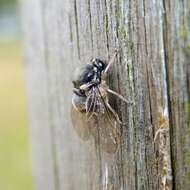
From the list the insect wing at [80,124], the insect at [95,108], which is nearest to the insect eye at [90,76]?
the insect at [95,108]

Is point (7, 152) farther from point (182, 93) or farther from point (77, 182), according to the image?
point (182, 93)

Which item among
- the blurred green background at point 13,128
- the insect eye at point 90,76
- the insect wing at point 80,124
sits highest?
the insect eye at point 90,76

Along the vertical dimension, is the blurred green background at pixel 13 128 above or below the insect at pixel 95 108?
below

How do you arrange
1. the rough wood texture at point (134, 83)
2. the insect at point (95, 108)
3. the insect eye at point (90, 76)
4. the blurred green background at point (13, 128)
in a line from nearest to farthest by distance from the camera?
the rough wood texture at point (134, 83)
the insect at point (95, 108)
the insect eye at point (90, 76)
the blurred green background at point (13, 128)

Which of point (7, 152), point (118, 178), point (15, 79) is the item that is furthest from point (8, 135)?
point (118, 178)

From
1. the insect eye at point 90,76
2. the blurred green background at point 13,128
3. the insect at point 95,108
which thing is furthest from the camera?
the blurred green background at point 13,128

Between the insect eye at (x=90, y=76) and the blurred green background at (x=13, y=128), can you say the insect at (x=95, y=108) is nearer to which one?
the insect eye at (x=90, y=76)

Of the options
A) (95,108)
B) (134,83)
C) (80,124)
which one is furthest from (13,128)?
(134,83)

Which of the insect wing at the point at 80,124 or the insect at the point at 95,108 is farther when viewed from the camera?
the insect wing at the point at 80,124
